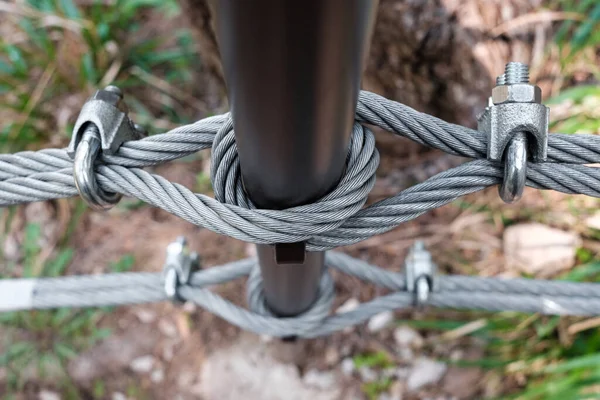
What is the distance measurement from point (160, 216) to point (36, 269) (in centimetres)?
31

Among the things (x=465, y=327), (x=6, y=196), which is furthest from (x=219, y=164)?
(x=465, y=327)

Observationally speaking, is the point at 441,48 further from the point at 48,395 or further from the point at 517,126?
the point at 48,395

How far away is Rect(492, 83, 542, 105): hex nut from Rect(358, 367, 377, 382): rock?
0.79 m

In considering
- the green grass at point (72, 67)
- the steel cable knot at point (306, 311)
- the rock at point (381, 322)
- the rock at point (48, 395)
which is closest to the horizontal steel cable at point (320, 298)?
the steel cable knot at point (306, 311)

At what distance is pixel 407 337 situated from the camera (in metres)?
1.00

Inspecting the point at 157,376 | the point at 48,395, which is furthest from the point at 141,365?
the point at 48,395

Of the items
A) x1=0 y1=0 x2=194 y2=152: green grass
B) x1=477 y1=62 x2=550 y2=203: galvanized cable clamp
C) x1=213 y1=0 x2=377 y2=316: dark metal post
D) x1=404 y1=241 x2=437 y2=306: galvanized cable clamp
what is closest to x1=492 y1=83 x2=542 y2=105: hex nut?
x1=477 y1=62 x2=550 y2=203: galvanized cable clamp

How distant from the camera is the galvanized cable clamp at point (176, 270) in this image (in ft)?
1.77

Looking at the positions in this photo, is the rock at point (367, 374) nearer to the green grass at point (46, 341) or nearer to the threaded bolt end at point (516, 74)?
the green grass at point (46, 341)

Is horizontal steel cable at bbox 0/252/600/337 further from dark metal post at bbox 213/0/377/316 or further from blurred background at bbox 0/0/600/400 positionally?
blurred background at bbox 0/0/600/400

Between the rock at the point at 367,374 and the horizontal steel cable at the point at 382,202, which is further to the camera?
the rock at the point at 367,374

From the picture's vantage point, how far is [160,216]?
3.94 ft

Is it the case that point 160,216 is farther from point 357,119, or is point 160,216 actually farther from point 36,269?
point 357,119

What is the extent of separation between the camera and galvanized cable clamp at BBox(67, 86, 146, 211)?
1.13ft
